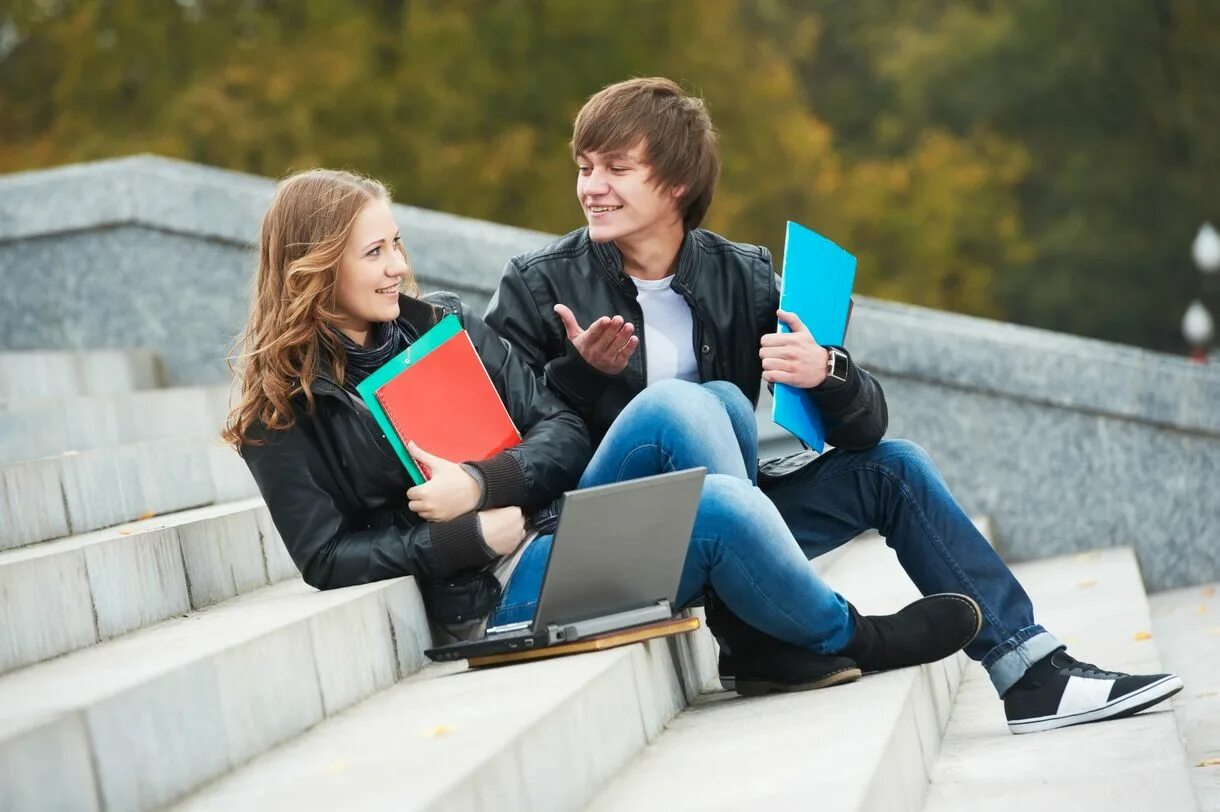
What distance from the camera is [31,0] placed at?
1861 centimetres

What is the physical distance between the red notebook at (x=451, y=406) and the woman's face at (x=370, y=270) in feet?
0.71

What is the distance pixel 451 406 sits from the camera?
3955 mm

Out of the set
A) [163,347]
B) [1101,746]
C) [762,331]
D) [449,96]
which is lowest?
[1101,746]

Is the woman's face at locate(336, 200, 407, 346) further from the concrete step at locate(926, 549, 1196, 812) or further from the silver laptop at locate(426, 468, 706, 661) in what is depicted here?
the concrete step at locate(926, 549, 1196, 812)

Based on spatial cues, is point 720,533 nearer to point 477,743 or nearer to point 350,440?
point 350,440

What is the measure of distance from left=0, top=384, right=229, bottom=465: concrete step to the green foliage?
27.3 ft

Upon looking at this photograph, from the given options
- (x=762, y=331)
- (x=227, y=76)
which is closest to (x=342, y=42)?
(x=227, y=76)

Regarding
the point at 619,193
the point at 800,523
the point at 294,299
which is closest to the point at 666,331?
the point at 619,193

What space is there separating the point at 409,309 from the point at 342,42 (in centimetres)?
1346

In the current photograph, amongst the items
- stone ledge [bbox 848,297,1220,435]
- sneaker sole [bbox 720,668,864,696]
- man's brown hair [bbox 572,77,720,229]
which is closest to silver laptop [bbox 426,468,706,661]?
sneaker sole [bbox 720,668,864,696]

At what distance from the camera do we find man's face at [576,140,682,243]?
14.3 ft

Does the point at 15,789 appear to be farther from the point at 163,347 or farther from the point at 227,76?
the point at 227,76

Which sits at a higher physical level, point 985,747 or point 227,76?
point 227,76

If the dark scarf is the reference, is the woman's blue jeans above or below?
below
